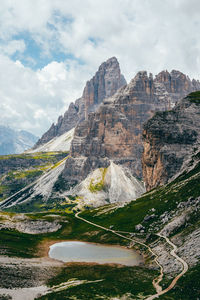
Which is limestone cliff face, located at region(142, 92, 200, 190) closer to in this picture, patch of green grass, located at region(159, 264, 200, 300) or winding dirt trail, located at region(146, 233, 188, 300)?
winding dirt trail, located at region(146, 233, 188, 300)

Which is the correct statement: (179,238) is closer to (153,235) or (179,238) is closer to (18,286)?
(153,235)

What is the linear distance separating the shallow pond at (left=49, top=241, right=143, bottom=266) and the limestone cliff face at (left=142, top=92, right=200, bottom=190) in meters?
72.5

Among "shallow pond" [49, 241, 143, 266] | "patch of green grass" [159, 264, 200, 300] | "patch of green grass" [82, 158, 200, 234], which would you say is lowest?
"patch of green grass" [159, 264, 200, 300]

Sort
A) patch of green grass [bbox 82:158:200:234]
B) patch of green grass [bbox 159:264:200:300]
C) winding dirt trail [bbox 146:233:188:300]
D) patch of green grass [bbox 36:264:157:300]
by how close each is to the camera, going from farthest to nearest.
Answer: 1. patch of green grass [bbox 82:158:200:234]
2. patch of green grass [bbox 36:264:157:300]
3. winding dirt trail [bbox 146:233:188:300]
4. patch of green grass [bbox 159:264:200:300]

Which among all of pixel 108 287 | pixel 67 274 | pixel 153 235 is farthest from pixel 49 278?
pixel 153 235

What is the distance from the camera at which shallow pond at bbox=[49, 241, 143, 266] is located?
75062mm

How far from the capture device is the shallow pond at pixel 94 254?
2955 inches

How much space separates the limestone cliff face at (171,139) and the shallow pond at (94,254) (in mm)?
72461

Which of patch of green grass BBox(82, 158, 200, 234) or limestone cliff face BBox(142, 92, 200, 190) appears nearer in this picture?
patch of green grass BBox(82, 158, 200, 234)

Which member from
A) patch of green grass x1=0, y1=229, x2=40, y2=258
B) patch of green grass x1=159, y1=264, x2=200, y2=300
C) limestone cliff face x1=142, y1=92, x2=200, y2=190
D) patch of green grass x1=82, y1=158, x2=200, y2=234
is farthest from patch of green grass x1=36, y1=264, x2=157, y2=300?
limestone cliff face x1=142, y1=92, x2=200, y2=190

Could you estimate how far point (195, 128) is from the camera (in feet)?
529

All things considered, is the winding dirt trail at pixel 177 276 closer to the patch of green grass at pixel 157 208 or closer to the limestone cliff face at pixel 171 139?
the patch of green grass at pixel 157 208

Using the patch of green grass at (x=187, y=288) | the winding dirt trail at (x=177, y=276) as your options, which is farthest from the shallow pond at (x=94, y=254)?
the patch of green grass at (x=187, y=288)

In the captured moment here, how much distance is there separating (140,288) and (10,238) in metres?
61.0
